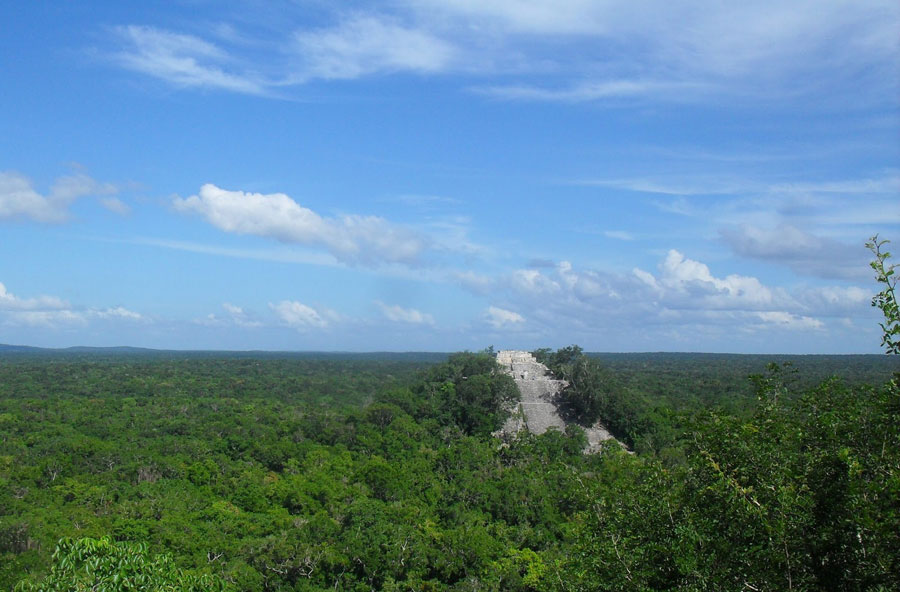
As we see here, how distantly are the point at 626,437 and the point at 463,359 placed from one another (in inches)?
671

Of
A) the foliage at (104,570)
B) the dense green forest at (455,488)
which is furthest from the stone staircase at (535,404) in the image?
the foliage at (104,570)

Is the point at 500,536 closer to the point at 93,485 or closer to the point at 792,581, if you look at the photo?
the point at 93,485

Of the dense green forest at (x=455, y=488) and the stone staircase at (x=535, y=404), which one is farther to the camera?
the stone staircase at (x=535, y=404)

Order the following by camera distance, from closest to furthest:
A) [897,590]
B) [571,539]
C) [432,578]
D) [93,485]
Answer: [897,590] → [432,578] → [571,539] → [93,485]

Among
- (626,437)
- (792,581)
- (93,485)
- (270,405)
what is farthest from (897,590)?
(270,405)

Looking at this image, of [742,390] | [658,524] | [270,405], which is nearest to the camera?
[658,524]

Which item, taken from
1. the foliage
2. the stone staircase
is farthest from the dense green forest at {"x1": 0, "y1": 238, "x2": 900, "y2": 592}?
the stone staircase

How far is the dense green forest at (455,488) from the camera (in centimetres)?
722

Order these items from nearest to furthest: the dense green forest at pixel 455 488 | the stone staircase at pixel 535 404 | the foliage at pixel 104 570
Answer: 1. the dense green forest at pixel 455 488
2. the foliage at pixel 104 570
3. the stone staircase at pixel 535 404

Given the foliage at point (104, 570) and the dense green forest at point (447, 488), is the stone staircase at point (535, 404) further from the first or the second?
the foliage at point (104, 570)

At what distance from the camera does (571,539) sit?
27.1 metres

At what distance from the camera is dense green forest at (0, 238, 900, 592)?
722 cm

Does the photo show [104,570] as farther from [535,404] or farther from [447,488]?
[535,404]

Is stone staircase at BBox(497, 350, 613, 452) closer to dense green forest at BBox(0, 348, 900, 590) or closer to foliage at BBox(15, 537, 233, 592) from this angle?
dense green forest at BBox(0, 348, 900, 590)
